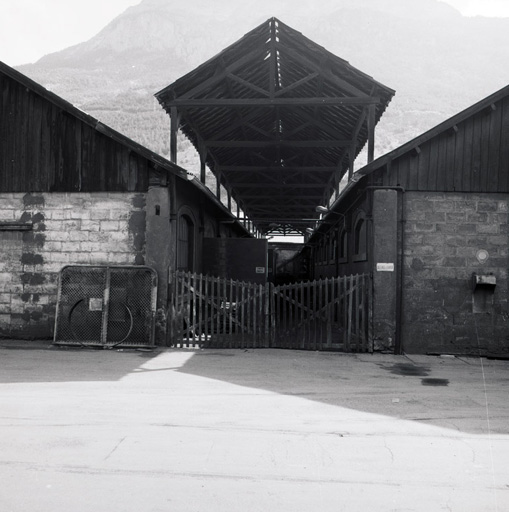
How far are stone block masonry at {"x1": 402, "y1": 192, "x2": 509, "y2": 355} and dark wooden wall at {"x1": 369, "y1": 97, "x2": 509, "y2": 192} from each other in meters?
0.25

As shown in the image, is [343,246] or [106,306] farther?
[343,246]

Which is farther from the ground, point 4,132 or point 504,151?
point 4,132

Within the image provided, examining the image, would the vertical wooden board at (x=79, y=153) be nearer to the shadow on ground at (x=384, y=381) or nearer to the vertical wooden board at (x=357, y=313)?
the shadow on ground at (x=384, y=381)

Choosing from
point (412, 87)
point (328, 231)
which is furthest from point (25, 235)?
point (412, 87)

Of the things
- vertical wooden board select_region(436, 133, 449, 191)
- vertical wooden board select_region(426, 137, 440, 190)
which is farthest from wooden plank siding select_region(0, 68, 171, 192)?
vertical wooden board select_region(436, 133, 449, 191)

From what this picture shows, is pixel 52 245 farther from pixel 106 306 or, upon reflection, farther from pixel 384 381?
pixel 384 381

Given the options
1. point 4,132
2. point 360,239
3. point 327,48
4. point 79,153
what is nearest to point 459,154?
point 360,239

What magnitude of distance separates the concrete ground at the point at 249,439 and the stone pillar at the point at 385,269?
6.69 feet

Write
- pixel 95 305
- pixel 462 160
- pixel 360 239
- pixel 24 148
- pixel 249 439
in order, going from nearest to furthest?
1. pixel 249 439
2. pixel 95 305
3. pixel 462 160
4. pixel 24 148
5. pixel 360 239

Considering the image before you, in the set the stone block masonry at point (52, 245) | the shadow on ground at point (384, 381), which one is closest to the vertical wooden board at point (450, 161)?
the shadow on ground at point (384, 381)

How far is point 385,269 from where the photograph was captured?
457 inches

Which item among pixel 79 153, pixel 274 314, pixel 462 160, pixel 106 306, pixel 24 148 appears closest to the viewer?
pixel 106 306

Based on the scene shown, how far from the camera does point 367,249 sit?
12.6 m

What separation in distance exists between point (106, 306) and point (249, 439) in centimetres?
687
